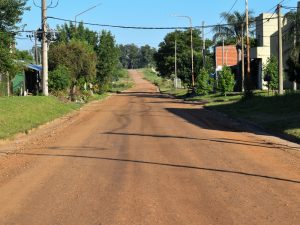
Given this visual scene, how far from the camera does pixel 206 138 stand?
1722 cm

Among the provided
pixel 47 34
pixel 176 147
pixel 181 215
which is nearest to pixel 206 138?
pixel 176 147

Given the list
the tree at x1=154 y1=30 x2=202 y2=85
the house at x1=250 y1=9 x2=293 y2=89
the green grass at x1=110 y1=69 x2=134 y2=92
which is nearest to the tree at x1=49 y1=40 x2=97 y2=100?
the house at x1=250 y1=9 x2=293 y2=89

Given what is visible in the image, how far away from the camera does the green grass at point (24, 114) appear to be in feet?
65.7

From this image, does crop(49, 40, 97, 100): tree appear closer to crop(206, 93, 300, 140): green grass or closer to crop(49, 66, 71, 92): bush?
crop(49, 66, 71, 92): bush

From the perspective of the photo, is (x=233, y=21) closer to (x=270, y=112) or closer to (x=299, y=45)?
(x=299, y=45)

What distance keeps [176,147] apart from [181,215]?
299 inches

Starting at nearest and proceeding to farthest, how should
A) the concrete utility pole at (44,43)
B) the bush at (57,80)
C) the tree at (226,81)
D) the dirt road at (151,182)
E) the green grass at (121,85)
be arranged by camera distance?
the dirt road at (151,182), the concrete utility pole at (44,43), the bush at (57,80), the tree at (226,81), the green grass at (121,85)

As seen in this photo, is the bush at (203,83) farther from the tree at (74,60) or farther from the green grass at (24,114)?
the green grass at (24,114)

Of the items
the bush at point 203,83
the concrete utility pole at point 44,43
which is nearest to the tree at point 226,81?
the bush at point 203,83

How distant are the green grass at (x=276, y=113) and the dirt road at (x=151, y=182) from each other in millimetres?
3189

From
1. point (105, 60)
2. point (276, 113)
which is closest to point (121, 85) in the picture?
point (105, 60)

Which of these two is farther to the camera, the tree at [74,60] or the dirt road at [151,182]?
the tree at [74,60]

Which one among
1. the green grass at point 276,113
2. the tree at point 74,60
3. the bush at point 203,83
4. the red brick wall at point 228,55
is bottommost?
the green grass at point 276,113

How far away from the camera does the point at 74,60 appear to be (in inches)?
1877
